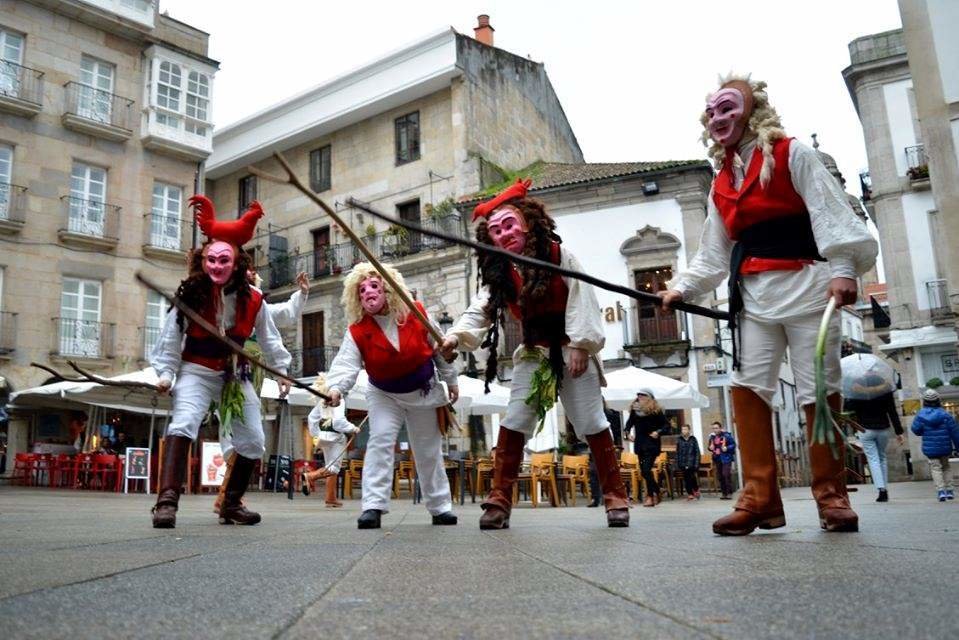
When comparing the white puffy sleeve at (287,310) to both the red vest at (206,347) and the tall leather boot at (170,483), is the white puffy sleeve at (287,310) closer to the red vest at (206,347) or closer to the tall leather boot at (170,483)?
the red vest at (206,347)

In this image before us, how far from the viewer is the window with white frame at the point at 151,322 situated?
77.1ft

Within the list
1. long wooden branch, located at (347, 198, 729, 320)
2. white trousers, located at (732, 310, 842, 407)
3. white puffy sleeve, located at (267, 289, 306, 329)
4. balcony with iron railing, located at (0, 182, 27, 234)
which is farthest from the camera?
balcony with iron railing, located at (0, 182, 27, 234)

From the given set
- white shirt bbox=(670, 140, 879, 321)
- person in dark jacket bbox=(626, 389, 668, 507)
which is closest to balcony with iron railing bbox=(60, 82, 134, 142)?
person in dark jacket bbox=(626, 389, 668, 507)

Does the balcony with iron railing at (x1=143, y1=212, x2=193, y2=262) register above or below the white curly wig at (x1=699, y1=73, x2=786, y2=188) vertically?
above

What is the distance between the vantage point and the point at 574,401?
5098 mm

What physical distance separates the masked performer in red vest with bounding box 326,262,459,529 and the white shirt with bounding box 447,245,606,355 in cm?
46

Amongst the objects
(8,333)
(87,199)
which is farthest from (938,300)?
(8,333)

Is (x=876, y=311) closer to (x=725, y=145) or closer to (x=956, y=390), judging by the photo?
(x=956, y=390)

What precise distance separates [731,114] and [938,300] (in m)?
21.9

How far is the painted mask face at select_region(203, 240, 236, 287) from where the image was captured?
5.38m

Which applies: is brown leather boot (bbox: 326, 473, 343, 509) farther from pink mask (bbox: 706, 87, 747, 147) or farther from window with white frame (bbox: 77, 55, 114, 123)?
window with white frame (bbox: 77, 55, 114, 123)

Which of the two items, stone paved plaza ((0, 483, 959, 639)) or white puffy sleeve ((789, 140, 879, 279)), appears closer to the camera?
stone paved plaza ((0, 483, 959, 639))

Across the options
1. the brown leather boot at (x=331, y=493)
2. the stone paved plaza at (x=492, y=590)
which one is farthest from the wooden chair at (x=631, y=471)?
the stone paved plaza at (x=492, y=590)

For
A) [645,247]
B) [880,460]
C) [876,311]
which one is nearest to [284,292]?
[645,247]
